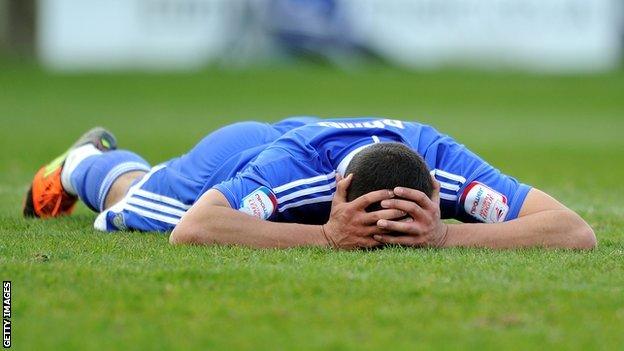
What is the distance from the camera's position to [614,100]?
28.4m

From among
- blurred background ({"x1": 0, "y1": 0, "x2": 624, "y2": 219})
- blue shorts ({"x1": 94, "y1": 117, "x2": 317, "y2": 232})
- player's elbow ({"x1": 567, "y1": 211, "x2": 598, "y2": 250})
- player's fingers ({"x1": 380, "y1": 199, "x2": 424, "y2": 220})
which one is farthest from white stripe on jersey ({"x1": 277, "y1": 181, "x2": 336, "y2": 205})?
blurred background ({"x1": 0, "y1": 0, "x2": 624, "y2": 219})

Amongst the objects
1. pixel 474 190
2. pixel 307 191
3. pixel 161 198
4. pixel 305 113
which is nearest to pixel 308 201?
pixel 307 191

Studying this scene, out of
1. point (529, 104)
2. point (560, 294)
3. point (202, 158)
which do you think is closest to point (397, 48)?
point (529, 104)

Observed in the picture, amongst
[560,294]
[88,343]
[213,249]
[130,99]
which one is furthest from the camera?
[130,99]

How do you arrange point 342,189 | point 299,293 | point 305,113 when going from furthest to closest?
point 305,113 < point 342,189 < point 299,293

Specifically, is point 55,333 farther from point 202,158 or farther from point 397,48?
point 397,48

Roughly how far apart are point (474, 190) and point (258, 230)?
44.9 inches

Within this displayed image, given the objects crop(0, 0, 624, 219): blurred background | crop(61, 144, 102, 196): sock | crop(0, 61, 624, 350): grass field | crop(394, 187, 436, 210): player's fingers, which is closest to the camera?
crop(0, 61, 624, 350): grass field

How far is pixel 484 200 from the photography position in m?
6.59

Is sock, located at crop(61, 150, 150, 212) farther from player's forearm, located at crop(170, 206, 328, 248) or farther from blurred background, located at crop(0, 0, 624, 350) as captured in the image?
player's forearm, located at crop(170, 206, 328, 248)

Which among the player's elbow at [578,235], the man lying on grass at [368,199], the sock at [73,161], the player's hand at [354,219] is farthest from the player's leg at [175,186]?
the player's elbow at [578,235]

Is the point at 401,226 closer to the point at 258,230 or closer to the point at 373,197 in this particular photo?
the point at 373,197

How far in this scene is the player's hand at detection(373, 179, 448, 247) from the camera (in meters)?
6.02

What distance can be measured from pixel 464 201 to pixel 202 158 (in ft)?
5.64
